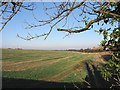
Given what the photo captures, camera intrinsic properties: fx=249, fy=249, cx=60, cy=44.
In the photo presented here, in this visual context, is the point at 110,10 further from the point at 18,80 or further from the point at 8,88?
the point at 18,80

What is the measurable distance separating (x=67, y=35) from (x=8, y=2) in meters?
1.21

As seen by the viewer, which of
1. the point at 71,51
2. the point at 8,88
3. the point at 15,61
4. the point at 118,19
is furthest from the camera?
the point at 71,51

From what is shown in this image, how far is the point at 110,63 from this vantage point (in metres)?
4.54

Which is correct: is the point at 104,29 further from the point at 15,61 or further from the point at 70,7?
the point at 15,61

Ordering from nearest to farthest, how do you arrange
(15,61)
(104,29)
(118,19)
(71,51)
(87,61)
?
(118,19) → (104,29) → (87,61) → (15,61) → (71,51)

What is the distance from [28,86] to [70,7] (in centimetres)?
1677

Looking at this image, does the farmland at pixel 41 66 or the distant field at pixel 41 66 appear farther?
the distant field at pixel 41 66

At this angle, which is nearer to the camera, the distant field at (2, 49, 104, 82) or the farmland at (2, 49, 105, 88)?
the farmland at (2, 49, 105, 88)

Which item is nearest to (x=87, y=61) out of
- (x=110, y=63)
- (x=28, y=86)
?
(x=28, y=86)

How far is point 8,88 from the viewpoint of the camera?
1875 centimetres

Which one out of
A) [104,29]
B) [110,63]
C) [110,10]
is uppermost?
[110,10]

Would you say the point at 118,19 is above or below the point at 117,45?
above

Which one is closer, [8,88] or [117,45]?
[117,45]

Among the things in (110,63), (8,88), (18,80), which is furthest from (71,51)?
(110,63)
